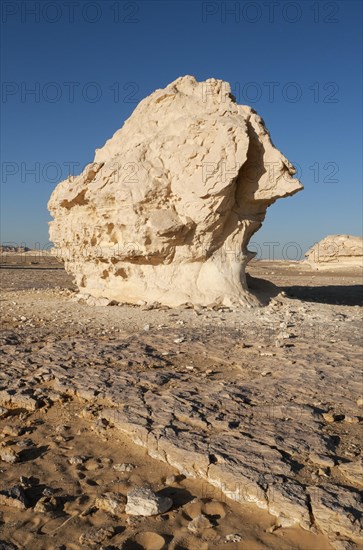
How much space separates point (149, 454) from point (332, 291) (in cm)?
1371

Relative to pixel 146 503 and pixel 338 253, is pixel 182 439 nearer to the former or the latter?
pixel 146 503

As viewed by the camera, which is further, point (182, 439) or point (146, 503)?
point (182, 439)

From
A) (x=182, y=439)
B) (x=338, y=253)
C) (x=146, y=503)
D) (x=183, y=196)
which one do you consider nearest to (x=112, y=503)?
A: (x=146, y=503)

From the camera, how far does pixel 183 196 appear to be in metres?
9.34

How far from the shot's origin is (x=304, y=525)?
245cm

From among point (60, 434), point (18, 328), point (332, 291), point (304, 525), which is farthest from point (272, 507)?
point (332, 291)

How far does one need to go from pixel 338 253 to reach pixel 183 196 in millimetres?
22205

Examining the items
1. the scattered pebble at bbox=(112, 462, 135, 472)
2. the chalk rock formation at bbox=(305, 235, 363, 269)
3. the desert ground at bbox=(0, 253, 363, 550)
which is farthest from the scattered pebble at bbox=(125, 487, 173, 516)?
the chalk rock formation at bbox=(305, 235, 363, 269)

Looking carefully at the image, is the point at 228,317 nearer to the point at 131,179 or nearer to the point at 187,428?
the point at 131,179

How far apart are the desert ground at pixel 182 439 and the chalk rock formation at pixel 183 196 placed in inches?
128

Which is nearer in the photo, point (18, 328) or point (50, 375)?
point (50, 375)

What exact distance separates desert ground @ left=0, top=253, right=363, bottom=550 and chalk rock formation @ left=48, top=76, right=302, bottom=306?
325 cm

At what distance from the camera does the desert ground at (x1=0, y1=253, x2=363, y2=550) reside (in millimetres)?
2432

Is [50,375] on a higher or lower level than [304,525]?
higher
